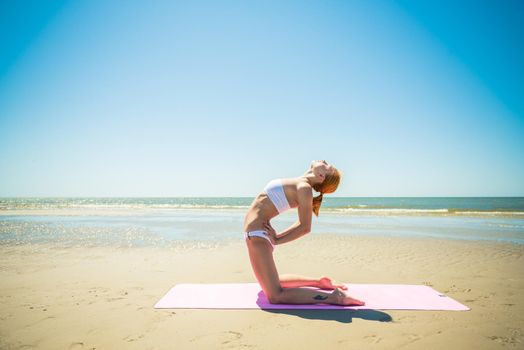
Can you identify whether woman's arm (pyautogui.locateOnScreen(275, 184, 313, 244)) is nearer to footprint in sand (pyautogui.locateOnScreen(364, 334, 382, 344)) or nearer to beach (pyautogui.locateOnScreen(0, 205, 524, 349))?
beach (pyautogui.locateOnScreen(0, 205, 524, 349))

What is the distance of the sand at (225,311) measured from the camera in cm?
278

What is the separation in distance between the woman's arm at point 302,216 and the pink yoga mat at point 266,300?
37.3 inches

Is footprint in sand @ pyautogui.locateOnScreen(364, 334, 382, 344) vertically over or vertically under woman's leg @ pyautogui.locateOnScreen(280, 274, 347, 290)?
under

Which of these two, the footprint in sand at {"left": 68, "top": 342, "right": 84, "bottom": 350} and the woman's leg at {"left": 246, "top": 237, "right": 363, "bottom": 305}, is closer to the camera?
the footprint in sand at {"left": 68, "top": 342, "right": 84, "bottom": 350}

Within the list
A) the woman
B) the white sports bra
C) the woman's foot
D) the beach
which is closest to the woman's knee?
the woman

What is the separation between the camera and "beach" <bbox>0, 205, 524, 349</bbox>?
279 centimetres

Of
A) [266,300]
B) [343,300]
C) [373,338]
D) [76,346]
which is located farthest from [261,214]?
[76,346]

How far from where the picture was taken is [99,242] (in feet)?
28.8

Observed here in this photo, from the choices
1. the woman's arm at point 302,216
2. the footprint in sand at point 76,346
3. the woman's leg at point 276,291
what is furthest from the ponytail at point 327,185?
the footprint in sand at point 76,346

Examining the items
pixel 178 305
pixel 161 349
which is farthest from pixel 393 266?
pixel 161 349

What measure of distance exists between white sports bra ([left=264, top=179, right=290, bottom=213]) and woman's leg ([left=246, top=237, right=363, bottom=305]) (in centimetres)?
46

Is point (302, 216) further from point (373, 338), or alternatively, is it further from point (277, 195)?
point (373, 338)

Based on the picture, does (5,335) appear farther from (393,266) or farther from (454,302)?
(393,266)

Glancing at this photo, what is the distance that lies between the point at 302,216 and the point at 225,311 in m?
1.48
